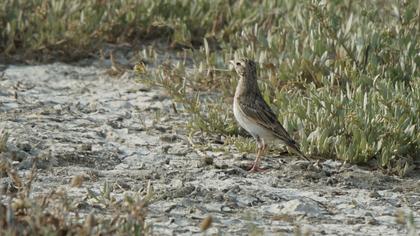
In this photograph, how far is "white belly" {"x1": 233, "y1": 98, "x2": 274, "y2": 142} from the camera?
7879 mm

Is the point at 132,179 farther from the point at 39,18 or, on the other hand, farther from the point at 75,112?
the point at 39,18

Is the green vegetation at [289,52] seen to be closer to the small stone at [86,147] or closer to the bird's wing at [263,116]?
the bird's wing at [263,116]

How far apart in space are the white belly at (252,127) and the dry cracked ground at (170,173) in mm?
250

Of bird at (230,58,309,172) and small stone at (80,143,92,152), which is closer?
bird at (230,58,309,172)

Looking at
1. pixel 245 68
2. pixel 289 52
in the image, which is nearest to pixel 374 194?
pixel 245 68

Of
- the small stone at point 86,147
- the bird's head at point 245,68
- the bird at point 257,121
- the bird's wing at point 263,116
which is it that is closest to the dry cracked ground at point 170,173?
the small stone at point 86,147

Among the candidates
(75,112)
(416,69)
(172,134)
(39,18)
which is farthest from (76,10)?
(416,69)

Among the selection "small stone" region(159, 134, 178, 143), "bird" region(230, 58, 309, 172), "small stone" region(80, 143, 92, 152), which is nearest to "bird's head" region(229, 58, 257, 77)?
"bird" region(230, 58, 309, 172)

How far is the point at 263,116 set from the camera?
312 inches

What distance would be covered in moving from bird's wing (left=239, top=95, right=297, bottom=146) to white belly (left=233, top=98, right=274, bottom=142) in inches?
1.1

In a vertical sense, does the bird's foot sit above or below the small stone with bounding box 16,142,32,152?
above

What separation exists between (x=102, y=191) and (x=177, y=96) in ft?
7.13

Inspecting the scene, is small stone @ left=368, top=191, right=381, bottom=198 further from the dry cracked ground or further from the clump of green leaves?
the clump of green leaves

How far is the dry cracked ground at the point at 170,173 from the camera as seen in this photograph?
21.9 feet
